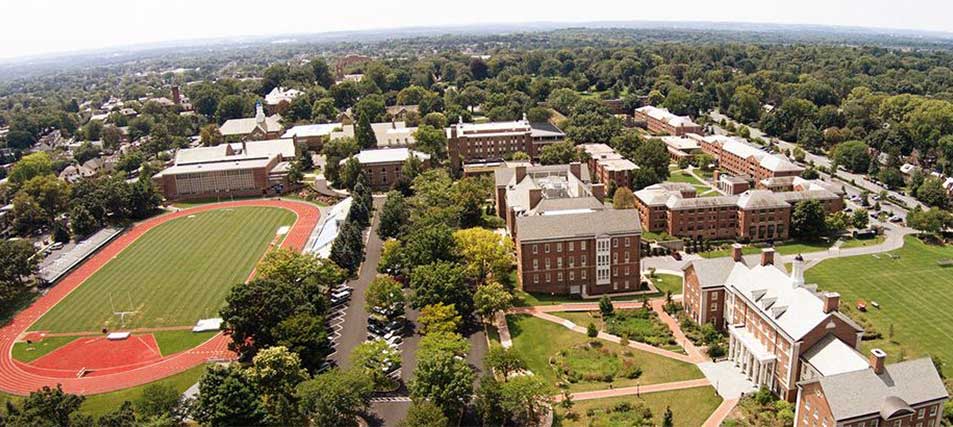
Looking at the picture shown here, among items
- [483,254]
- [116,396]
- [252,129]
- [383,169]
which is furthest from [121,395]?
[252,129]

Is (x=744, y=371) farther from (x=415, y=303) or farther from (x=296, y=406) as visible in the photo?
(x=296, y=406)

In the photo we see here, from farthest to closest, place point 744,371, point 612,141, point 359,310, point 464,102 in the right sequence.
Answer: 1. point 464,102
2. point 612,141
3. point 359,310
4. point 744,371

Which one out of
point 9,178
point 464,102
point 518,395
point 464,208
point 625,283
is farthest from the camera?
point 464,102

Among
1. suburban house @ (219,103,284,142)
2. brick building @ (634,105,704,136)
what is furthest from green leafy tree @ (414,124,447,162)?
brick building @ (634,105,704,136)

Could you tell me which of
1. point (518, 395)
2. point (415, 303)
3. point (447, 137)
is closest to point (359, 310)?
point (415, 303)

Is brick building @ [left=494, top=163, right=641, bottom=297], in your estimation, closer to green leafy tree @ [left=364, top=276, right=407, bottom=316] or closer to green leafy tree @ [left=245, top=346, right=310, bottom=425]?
green leafy tree @ [left=364, top=276, right=407, bottom=316]

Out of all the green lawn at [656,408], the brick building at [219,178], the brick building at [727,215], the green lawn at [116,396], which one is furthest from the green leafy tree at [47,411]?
the brick building at [219,178]

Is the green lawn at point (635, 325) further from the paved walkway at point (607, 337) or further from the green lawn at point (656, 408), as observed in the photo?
the green lawn at point (656, 408)

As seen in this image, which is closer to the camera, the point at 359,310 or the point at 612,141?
the point at 359,310
